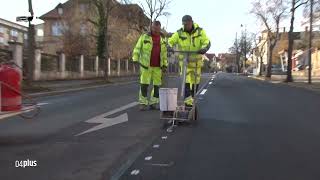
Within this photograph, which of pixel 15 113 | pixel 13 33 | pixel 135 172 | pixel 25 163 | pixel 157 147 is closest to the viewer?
pixel 135 172

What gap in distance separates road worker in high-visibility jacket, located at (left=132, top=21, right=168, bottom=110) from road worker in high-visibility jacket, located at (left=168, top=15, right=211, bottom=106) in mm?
1893

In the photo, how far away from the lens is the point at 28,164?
7.64 meters

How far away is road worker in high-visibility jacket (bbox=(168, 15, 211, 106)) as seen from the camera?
12258 mm

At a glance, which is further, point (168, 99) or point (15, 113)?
point (168, 99)

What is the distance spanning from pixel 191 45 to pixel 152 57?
2.26 meters

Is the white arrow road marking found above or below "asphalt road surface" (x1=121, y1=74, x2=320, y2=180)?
below

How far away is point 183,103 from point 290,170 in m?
4.90

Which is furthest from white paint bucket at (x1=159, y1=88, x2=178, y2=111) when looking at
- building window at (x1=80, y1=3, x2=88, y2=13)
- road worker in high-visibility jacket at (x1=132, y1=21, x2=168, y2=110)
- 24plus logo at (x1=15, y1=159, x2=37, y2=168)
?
building window at (x1=80, y1=3, x2=88, y2=13)

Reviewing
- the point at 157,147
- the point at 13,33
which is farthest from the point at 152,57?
the point at 13,33


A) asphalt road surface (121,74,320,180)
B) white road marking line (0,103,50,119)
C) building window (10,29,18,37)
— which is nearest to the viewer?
asphalt road surface (121,74,320,180)

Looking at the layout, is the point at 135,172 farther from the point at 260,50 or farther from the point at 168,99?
the point at 260,50

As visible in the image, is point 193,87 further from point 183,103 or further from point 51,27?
point 51,27

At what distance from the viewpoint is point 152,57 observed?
568 inches

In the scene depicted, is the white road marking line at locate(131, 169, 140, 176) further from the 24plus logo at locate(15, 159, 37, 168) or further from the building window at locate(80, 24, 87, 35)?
the building window at locate(80, 24, 87, 35)
